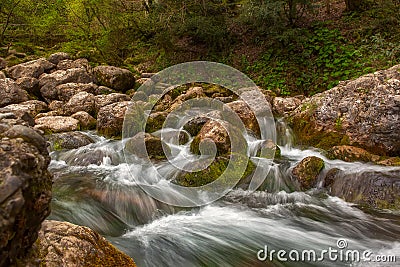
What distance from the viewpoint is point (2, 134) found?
5.47 ft

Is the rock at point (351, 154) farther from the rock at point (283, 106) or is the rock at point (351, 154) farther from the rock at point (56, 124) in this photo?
the rock at point (56, 124)

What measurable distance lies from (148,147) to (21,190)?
234 inches

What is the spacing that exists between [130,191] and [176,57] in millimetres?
11099

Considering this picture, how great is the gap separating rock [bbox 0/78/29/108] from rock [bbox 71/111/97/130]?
2321 mm

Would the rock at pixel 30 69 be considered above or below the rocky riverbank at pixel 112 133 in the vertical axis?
above

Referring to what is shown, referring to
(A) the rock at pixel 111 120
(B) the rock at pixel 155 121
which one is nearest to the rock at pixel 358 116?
(B) the rock at pixel 155 121

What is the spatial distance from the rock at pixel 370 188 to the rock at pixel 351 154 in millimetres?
813

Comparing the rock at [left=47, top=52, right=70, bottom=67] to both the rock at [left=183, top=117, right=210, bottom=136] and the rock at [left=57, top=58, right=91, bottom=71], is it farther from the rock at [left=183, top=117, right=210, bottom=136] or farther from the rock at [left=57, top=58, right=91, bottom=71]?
the rock at [left=183, top=117, right=210, bottom=136]

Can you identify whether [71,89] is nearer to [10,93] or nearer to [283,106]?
[10,93]

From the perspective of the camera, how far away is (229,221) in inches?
195

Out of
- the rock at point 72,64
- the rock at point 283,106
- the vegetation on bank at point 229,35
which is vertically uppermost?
the vegetation on bank at point 229,35

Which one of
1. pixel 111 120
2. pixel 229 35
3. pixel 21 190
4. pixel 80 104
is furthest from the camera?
pixel 229 35

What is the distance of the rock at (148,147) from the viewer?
731 cm

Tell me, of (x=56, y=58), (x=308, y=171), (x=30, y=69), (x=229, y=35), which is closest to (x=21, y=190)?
(x=308, y=171)
